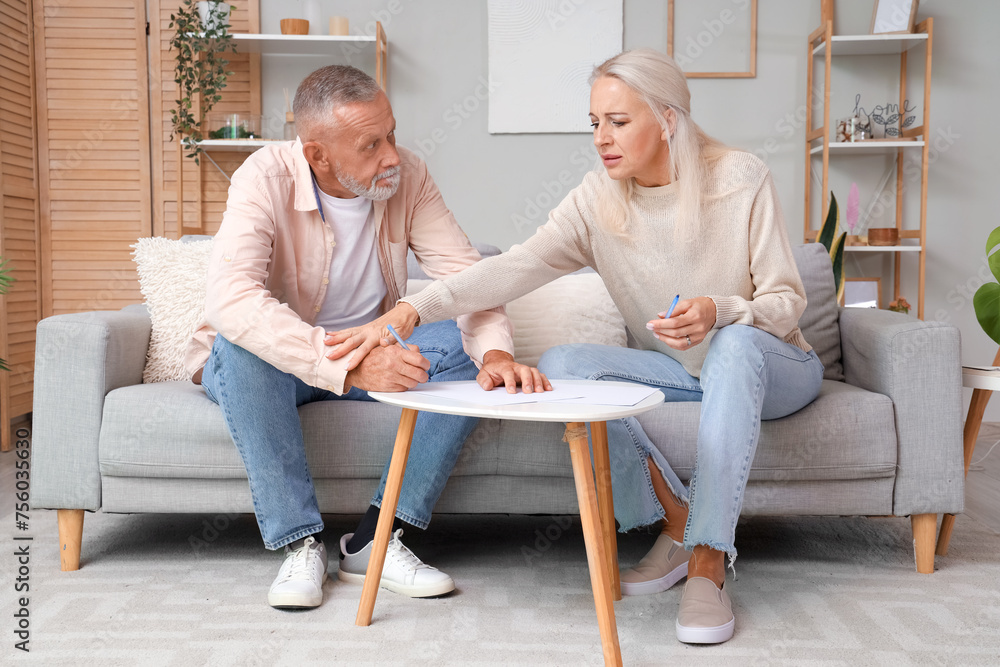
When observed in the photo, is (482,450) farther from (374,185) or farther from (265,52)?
(265,52)

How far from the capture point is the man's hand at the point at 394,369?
1330 mm

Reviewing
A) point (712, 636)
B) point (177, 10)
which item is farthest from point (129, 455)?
point (177, 10)

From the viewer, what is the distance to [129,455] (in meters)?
1.68

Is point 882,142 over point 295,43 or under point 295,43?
under

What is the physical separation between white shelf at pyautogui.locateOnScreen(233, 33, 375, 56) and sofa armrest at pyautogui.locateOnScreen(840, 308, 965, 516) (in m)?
2.31

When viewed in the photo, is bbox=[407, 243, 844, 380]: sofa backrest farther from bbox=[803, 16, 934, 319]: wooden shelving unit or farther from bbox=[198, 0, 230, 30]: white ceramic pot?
bbox=[198, 0, 230, 30]: white ceramic pot

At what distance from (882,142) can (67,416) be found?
2921mm

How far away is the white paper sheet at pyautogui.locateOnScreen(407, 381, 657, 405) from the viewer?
120 centimetres

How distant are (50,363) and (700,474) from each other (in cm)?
129

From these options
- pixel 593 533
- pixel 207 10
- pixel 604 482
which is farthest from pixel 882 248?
pixel 207 10

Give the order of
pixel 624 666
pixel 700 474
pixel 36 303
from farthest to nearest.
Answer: pixel 36 303 → pixel 700 474 → pixel 624 666

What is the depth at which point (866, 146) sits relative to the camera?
129 inches

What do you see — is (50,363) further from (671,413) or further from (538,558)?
(671,413)

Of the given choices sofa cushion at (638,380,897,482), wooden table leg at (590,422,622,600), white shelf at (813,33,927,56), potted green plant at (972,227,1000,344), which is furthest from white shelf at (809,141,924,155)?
wooden table leg at (590,422,622,600)
